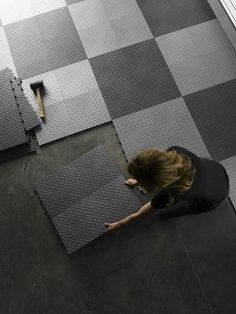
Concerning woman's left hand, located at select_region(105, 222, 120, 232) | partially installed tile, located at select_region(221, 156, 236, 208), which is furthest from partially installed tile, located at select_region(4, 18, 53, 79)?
partially installed tile, located at select_region(221, 156, 236, 208)

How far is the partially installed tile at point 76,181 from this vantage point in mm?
3508

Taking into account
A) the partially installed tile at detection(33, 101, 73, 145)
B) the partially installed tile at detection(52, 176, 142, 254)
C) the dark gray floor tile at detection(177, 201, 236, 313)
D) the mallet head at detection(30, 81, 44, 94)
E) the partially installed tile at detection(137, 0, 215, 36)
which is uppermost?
the partially installed tile at detection(137, 0, 215, 36)

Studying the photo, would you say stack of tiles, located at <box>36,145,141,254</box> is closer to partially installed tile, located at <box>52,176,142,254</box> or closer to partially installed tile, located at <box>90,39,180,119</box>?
partially installed tile, located at <box>52,176,142,254</box>

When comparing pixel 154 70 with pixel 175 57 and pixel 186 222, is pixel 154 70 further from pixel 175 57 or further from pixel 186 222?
pixel 186 222

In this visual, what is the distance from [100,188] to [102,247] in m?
0.57

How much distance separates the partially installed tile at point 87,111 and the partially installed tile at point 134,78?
8cm

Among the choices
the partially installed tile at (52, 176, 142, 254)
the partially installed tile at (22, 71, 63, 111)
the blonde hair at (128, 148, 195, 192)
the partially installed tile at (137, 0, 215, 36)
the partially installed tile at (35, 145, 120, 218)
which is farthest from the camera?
the partially installed tile at (137, 0, 215, 36)

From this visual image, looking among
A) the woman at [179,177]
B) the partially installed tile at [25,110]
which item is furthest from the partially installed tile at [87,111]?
the woman at [179,177]

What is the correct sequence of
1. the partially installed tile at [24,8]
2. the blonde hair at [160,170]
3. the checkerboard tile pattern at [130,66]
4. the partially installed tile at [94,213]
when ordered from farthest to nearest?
1. the partially installed tile at [24,8]
2. the checkerboard tile pattern at [130,66]
3. the partially installed tile at [94,213]
4. the blonde hair at [160,170]

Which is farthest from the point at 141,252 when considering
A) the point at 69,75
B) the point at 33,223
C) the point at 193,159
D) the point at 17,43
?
the point at 17,43

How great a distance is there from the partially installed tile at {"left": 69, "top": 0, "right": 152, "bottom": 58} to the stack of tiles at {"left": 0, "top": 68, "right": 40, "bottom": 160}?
920mm

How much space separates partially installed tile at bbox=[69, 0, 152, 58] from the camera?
4125mm

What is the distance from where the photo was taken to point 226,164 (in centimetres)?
358

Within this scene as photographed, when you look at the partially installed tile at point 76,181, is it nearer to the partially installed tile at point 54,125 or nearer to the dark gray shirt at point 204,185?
the partially installed tile at point 54,125
